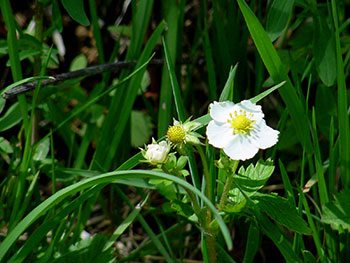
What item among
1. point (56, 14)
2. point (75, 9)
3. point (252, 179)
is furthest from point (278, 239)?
point (56, 14)

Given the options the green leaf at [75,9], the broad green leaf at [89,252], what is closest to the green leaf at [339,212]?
the broad green leaf at [89,252]

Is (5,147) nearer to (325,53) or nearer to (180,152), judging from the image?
(180,152)

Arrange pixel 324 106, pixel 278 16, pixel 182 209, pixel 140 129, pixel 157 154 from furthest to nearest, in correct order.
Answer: pixel 140 129 < pixel 324 106 < pixel 278 16 < pixel 182 209 < pixel 157 154

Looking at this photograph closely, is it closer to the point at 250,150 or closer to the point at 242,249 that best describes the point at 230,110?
the point at 250,150

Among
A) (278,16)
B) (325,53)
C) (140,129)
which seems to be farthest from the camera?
(140,129)

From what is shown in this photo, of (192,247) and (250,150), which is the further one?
(192,247)

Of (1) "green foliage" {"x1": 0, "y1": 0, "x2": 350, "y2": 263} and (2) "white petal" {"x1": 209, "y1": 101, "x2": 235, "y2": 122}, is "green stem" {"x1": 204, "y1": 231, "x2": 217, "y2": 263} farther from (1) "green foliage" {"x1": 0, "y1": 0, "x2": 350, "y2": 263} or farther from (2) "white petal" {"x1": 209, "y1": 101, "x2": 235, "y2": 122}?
(2) "white petal" {"x1": 209, "y1": 101, "x2": 235, "y2": 122}

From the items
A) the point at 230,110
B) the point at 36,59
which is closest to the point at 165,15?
the point at 36,59
